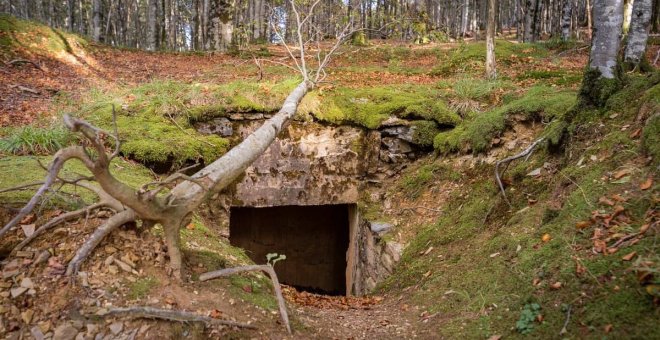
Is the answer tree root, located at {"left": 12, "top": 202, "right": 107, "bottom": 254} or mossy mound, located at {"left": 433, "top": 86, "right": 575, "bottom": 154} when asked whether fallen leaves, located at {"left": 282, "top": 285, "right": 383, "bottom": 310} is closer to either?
tree root, located at {"left": 12, "top": 202, "right": 107, "bottom": 254}

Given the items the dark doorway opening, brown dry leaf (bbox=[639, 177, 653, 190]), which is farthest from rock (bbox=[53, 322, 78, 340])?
the dark doorway opening

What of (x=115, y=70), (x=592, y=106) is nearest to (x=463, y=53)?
(x=592, y=106)

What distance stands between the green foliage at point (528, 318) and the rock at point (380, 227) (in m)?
3.63

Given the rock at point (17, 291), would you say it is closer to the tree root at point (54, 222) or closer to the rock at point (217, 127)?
the tree root at point (54, 222)

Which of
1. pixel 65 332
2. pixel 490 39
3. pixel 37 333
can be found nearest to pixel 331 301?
pixel 65 332

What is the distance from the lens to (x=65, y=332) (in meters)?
2.67

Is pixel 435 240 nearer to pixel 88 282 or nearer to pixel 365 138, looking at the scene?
pixel 365 138

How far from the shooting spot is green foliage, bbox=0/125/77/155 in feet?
18.1

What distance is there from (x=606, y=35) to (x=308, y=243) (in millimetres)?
7563

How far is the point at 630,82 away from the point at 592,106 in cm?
39

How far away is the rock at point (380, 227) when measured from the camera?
6668mm

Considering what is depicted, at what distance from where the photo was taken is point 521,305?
316 centimetres

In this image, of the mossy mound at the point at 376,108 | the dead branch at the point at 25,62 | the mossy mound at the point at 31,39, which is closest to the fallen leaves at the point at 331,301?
the mossy mound at the point at 376,108

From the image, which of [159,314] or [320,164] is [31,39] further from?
[159,314]
